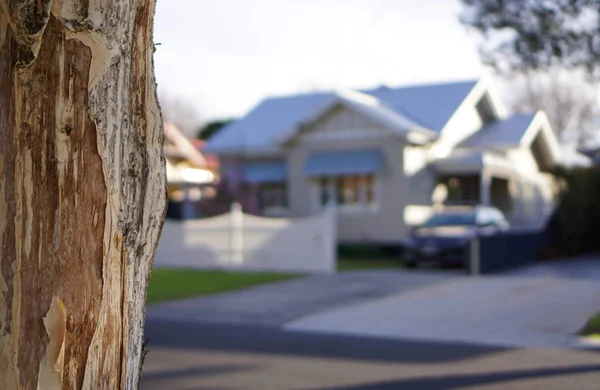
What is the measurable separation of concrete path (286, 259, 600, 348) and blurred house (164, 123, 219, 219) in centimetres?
1275

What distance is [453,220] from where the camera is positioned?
764 inches

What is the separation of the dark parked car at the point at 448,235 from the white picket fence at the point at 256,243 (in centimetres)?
193

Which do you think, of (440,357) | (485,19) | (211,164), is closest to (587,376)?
(440,357)

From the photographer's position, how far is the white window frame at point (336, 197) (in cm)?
2296

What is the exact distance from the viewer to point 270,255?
18.4 meters

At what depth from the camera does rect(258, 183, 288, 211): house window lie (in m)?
25.7

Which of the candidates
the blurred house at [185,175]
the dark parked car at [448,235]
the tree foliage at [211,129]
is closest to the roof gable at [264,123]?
the blurred house at [185,175]

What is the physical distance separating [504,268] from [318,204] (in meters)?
6.81

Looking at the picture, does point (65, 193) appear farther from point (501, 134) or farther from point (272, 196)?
point (272, 196)

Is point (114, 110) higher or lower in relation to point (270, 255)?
higher

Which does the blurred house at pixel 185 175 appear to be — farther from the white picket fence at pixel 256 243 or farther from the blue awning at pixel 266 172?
the white picket fence at pixel 256 243

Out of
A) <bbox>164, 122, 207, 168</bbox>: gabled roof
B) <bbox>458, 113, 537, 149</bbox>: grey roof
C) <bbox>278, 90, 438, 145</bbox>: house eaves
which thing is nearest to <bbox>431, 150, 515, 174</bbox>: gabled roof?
<bbox>458, 113, 537, 149</bbox>: grey roof

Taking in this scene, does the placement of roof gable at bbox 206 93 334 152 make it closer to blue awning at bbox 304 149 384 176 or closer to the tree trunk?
blue awning at bbox 304 149 384 176

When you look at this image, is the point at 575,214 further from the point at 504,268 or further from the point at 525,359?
the point at 525,359
